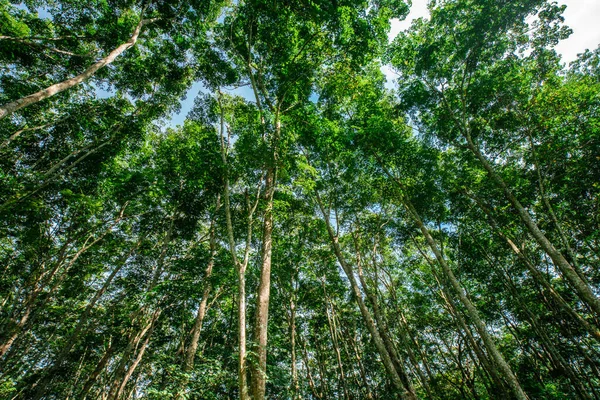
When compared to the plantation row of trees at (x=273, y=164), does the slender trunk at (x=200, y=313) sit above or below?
below

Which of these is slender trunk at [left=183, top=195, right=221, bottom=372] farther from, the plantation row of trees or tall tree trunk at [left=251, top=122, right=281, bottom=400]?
tall tree trunk at [left=251, top=122, right=281, bottom=400]

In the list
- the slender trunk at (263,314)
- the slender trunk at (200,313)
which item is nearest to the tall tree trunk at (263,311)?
the slender trunk at (263,314)

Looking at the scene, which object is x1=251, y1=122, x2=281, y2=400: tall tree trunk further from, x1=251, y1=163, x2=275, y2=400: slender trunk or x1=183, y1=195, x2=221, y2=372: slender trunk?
x1=183, y1=195, x2=221, y2=372: slender trunk

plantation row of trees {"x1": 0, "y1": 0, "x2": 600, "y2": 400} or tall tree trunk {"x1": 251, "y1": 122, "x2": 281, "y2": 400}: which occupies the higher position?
plantation row of trees {"x1": 0, "y1": 0, "x2": 600, "y2": 400}

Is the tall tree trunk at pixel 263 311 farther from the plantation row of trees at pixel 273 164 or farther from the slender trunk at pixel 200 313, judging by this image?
the slender trunk at pixel 200 313

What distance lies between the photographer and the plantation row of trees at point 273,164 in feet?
27.4

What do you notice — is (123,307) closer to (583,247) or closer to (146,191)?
→ (146,191)

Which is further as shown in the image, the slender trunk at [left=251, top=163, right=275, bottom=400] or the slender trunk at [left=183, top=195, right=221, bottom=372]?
the slender trunk at [left=183, top=195, right=221, bottom=372]

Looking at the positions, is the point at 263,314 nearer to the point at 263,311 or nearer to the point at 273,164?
the point at 263,311

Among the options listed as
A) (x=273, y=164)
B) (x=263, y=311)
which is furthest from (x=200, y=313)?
(x=273, y=164)

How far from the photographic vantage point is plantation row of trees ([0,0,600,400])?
8344 millimetres

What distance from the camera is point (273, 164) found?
22.0ft

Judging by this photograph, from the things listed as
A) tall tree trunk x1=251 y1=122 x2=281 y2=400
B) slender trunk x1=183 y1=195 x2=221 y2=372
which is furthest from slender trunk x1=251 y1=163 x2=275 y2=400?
slender trunk x1=183 y1=195 x2=221 y2=372

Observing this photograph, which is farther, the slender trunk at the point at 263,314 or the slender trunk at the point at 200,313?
the slender trunk at the point at 200,313
